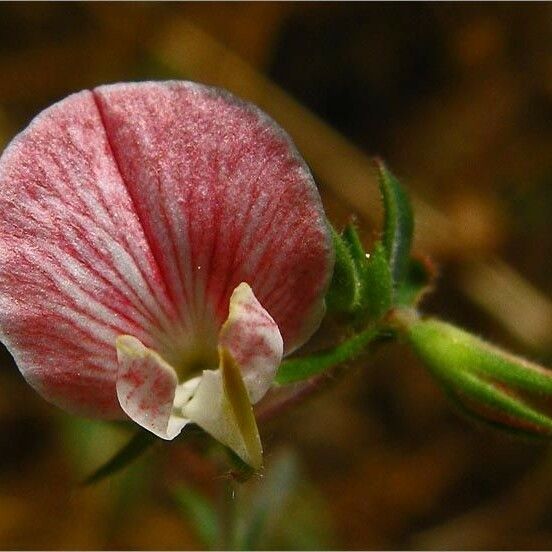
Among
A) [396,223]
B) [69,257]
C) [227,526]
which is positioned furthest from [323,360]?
[227,526]

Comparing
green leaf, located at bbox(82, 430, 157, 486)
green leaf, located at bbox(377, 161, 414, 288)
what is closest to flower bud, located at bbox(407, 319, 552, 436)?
green leaf, located at bbox(377, 161, 414, 288)

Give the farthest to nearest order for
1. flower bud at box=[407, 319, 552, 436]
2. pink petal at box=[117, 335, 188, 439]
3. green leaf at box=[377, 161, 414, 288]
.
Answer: green leaf at box=[377, 161, 414, 288] → flower bud at box=[407, 319, 552, 436] → pink petal at box=[117, 335, 188, 439]

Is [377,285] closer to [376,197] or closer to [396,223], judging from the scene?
[396,223]

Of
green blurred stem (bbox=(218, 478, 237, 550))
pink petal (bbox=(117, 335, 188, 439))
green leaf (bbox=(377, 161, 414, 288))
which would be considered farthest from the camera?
green blurred stem (bbox=(218, 478, 237, 550))

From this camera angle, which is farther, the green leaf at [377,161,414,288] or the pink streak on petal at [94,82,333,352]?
the green leaf at [377,161,414,288]

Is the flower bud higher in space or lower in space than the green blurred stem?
higher

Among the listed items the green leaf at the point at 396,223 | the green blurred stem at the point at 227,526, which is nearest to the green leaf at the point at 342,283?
the green leaf at the point at 396,223

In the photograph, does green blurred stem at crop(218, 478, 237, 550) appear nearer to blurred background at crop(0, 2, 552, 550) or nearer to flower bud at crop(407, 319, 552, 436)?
blurred background at crop(0, 2, 552, 550)
